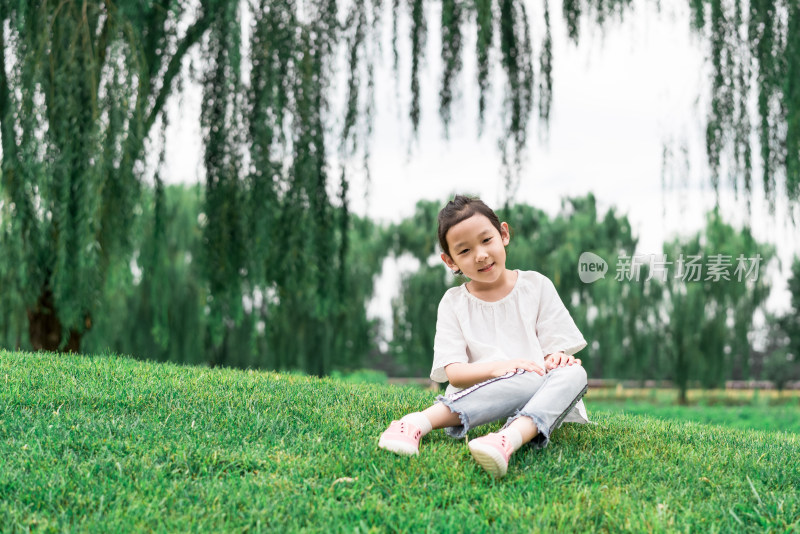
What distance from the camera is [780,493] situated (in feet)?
7.16

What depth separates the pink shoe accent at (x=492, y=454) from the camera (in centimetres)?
210

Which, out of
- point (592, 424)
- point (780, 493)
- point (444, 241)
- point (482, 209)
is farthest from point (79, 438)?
point (780, 493)

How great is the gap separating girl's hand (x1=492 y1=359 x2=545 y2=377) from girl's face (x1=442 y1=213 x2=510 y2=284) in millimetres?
318

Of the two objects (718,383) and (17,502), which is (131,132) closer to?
(17,502)

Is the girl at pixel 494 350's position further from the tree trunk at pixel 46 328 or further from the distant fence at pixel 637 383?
the distant fence at pixel 637 383

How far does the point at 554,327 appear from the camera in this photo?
2645 millimetres

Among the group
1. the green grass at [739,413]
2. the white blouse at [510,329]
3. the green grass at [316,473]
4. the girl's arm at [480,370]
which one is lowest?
the green grass at [739,413]

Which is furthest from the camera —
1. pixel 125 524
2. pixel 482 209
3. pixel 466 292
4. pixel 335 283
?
pixel 335 283

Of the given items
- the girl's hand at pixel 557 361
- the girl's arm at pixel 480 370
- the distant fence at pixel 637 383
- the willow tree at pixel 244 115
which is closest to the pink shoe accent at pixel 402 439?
the girl's arm at pixel 480 370

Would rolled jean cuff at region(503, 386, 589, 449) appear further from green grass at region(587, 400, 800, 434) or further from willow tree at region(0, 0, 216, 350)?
green grass at region(587, 400, 800, 434)

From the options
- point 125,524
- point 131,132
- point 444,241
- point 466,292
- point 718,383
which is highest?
point 131,132

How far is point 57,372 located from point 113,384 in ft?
1.34

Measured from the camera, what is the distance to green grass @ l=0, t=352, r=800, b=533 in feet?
6.06
